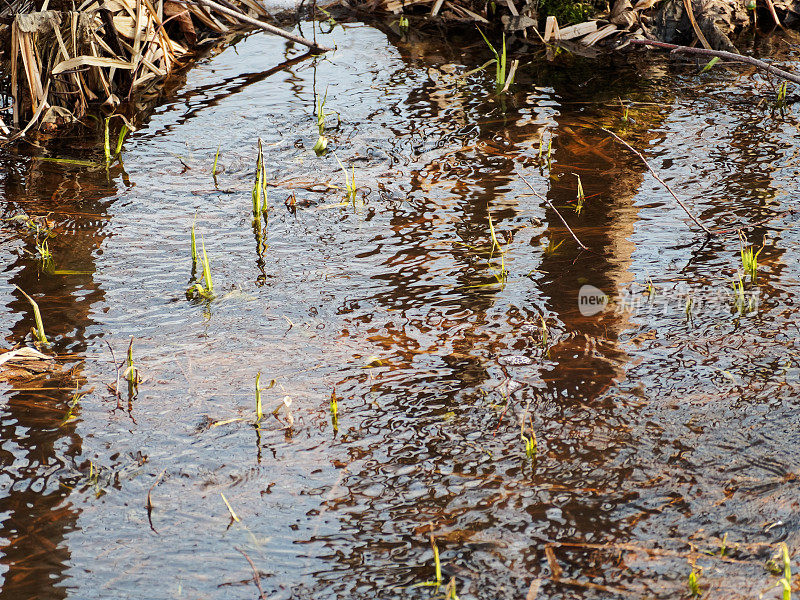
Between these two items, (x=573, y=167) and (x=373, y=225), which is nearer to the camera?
(x=373, y=225)

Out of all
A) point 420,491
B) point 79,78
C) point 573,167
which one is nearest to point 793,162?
point 573,167

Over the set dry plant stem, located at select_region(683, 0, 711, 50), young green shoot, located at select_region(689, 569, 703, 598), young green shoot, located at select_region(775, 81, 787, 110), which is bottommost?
young green shoot, located at select_region(689, 569, 703, 598)

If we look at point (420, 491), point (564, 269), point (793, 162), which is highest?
point (793, 162)

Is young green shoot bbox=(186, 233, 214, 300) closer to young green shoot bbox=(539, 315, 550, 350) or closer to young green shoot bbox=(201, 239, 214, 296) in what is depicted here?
young green shoot bbox=(201, 239, 214, 296)

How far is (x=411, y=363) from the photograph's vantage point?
2965 millimetres

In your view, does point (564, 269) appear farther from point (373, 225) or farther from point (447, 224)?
point (373, 225)

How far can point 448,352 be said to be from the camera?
3014mm

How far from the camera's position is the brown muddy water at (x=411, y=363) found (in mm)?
2166

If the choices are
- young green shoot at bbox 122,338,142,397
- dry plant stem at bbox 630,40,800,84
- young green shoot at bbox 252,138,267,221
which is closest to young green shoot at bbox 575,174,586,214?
Result: dry plant stem at bbox 630,40,800,84

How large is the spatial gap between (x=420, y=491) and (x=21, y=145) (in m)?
3.87

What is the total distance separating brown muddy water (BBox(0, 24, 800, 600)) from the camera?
85.3 inches

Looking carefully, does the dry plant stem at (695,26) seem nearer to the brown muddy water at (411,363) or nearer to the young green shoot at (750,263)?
the brown muddy water at (411,363)

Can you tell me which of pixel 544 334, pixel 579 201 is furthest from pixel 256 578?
pixel 579 201

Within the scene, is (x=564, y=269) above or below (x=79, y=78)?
below
